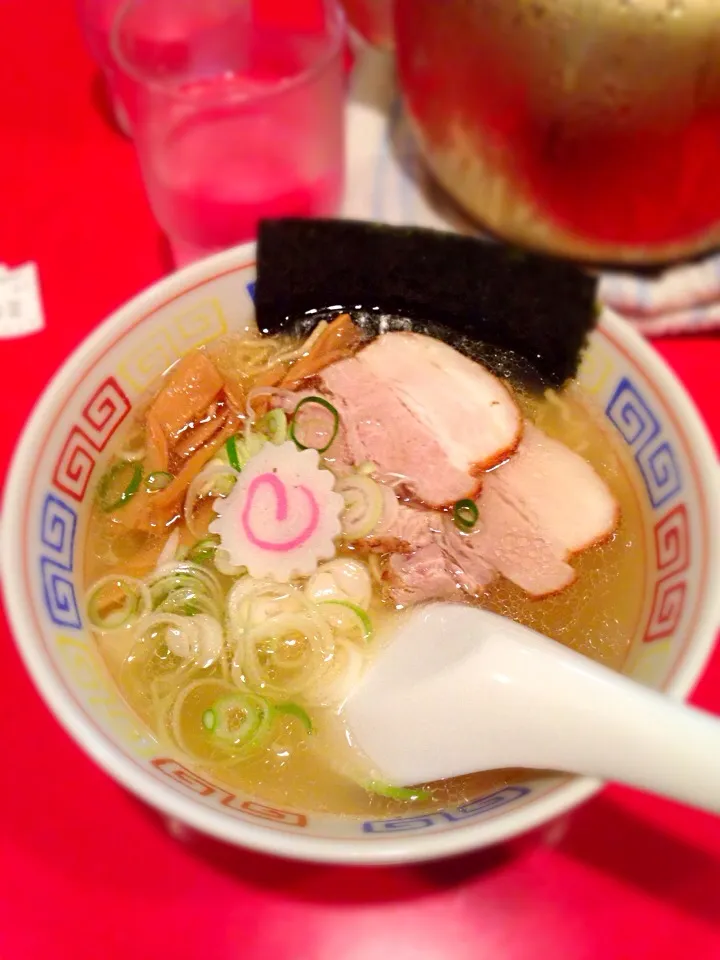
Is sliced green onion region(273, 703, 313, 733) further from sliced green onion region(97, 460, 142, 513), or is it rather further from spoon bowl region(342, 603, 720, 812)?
sliced green onion region(97, 460, 142, 513)

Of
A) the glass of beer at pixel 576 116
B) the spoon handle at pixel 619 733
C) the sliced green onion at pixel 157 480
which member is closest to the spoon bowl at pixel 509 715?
the spoon handle at pixel 619 733

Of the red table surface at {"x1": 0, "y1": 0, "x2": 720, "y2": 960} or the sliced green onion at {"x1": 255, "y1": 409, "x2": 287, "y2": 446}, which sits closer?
the red table surface at {"x1": 0, "y1": 0, "x2": 720, "y2": 960}

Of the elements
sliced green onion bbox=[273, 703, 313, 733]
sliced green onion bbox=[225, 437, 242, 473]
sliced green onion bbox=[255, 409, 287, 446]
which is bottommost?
sliced green onion bbox=[273, 703, 313, 733]

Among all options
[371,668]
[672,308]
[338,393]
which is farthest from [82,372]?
[672,308]

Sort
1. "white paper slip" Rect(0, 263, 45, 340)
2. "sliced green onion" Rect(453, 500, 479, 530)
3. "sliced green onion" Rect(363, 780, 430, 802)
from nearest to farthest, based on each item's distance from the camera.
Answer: "sliced green onion" Rect(363, 780, 430, 802), "sliced green onion" Rect(453, 500, 479, 530), "white paper slip" Rect(0, 263, 45, 340)

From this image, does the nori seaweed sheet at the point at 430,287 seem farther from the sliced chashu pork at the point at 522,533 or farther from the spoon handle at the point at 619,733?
the spoon handle at the point at 619,733

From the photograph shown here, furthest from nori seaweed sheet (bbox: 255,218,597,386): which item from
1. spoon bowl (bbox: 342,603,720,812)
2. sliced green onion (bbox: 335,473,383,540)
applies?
spoon bowl (bbox: 342,603,720,812)
